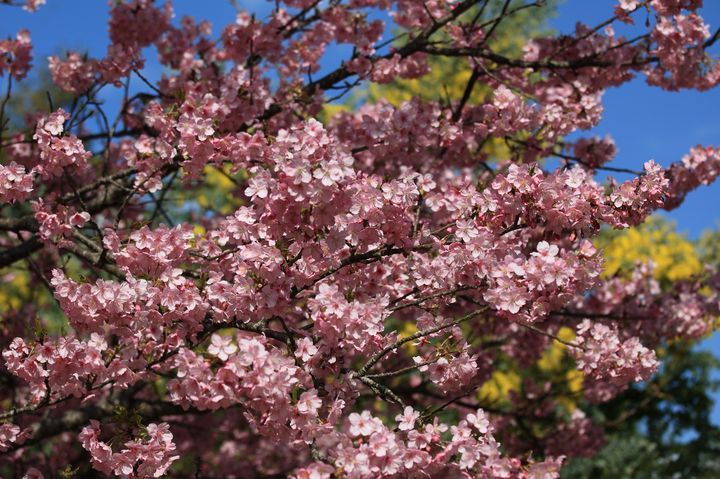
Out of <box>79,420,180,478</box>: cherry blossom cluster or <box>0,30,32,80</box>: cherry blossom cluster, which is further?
<box>0,30,32,80</box>: cherry blossom cluster

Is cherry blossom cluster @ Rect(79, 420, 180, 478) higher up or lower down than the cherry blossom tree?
lower down

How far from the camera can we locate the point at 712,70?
5965 millimetres

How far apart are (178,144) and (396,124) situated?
1.65 metres

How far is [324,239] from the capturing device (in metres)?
3.61

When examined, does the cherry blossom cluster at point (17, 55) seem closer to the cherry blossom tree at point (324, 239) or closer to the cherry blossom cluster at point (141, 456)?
the cherry blossom tree at point (324, 239)

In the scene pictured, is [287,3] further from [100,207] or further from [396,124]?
[100,207]

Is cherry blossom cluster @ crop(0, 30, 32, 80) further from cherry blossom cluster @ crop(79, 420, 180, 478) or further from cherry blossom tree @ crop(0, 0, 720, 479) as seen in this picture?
cherry blossom cluster @ crop(79, 420, 180, 478)

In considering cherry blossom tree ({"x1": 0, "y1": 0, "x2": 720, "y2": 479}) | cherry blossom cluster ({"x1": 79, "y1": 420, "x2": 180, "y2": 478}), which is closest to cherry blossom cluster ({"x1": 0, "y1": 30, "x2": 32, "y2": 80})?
cherry blossom tree ({"x1": 0, "y1": 0, "x2": 720, "y2": 479})

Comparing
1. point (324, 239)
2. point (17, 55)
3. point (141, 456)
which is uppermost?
point (17, 55)

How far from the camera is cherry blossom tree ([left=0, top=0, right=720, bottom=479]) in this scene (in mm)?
3346

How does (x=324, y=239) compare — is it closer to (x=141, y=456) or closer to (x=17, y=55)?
(x=141, y=456)

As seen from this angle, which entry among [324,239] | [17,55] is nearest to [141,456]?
[324,239]

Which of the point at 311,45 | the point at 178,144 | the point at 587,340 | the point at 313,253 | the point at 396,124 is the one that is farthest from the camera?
the point at 311,45

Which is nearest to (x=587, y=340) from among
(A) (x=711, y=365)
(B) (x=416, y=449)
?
(B) (x=416, y=449)
